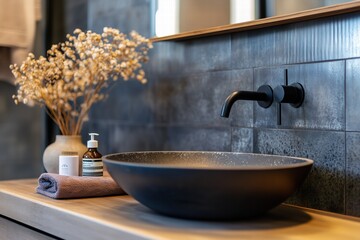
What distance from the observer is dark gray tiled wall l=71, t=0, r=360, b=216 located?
1.24 meters

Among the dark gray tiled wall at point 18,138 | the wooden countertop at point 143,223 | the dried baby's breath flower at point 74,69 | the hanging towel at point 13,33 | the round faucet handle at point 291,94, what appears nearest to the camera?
the wooden countertop at point 143,223

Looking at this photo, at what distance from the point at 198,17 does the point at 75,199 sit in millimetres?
695

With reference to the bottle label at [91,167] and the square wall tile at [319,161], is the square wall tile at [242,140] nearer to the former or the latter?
the square wall tile at [319,161]

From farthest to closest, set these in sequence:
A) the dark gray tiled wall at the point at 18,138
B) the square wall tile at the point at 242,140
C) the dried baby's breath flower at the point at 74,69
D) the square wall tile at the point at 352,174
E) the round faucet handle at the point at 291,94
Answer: the dark gray tiled wall at the point at 18,138
the dried baby's breath flower at the point at 74,69
the square wall tile at the point at 242,140
the round faucet handle at the point at 291,94
the square wall tile at the point at 352,174

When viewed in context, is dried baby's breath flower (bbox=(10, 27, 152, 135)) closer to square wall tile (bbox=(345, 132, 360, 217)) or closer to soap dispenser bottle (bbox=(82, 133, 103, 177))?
soap dispenser bottle (bbox=(82, 133, 103, 177))

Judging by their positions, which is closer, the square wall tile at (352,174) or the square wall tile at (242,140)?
the square wall tile at (352,174)

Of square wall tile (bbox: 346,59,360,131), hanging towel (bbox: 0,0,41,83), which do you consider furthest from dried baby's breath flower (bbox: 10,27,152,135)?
square wall tile (bbox: 346,59,360,131)

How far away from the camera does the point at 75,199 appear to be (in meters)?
1.40

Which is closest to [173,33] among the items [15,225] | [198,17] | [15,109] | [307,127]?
[198,17]

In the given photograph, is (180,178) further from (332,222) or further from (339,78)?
(339,78)

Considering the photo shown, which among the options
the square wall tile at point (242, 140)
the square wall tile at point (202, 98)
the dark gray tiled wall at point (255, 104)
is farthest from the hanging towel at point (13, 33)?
the square wall tile at point (242, 140)

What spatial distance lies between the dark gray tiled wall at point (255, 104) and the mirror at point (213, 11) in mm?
51

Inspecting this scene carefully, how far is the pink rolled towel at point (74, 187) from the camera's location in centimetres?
139

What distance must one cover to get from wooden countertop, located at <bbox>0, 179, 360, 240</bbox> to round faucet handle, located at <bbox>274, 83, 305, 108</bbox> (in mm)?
282
